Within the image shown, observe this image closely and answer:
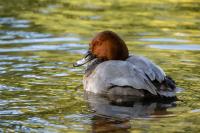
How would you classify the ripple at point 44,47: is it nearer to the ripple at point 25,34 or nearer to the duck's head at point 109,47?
the ripple at point 25,34

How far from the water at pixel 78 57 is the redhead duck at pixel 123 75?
0.20 m

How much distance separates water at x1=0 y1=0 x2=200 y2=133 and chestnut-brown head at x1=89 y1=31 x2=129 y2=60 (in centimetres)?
68

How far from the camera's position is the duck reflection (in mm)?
8414

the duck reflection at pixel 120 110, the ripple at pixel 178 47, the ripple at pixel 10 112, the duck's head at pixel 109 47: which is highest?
the duck's head at pixel 109 47

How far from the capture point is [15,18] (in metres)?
17.0

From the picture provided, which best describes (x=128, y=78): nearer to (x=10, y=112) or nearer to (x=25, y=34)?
(x=10, y=112)

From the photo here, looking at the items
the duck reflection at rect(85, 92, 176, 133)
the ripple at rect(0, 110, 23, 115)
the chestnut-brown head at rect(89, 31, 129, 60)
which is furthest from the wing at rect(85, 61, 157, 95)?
the ripple at rect(0, 110, 23, 115)

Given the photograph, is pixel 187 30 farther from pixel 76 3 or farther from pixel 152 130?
pixel 152 130

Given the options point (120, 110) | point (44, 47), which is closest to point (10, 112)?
point (120, 110)

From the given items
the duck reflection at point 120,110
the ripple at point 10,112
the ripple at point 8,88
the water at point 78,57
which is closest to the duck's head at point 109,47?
the water at point 78,57

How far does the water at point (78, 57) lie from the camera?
8617 millimetres

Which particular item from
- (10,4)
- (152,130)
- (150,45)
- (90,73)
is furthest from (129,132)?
(10,4)

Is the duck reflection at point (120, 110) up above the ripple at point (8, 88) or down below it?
below

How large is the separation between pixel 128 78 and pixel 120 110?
71 centimetres
